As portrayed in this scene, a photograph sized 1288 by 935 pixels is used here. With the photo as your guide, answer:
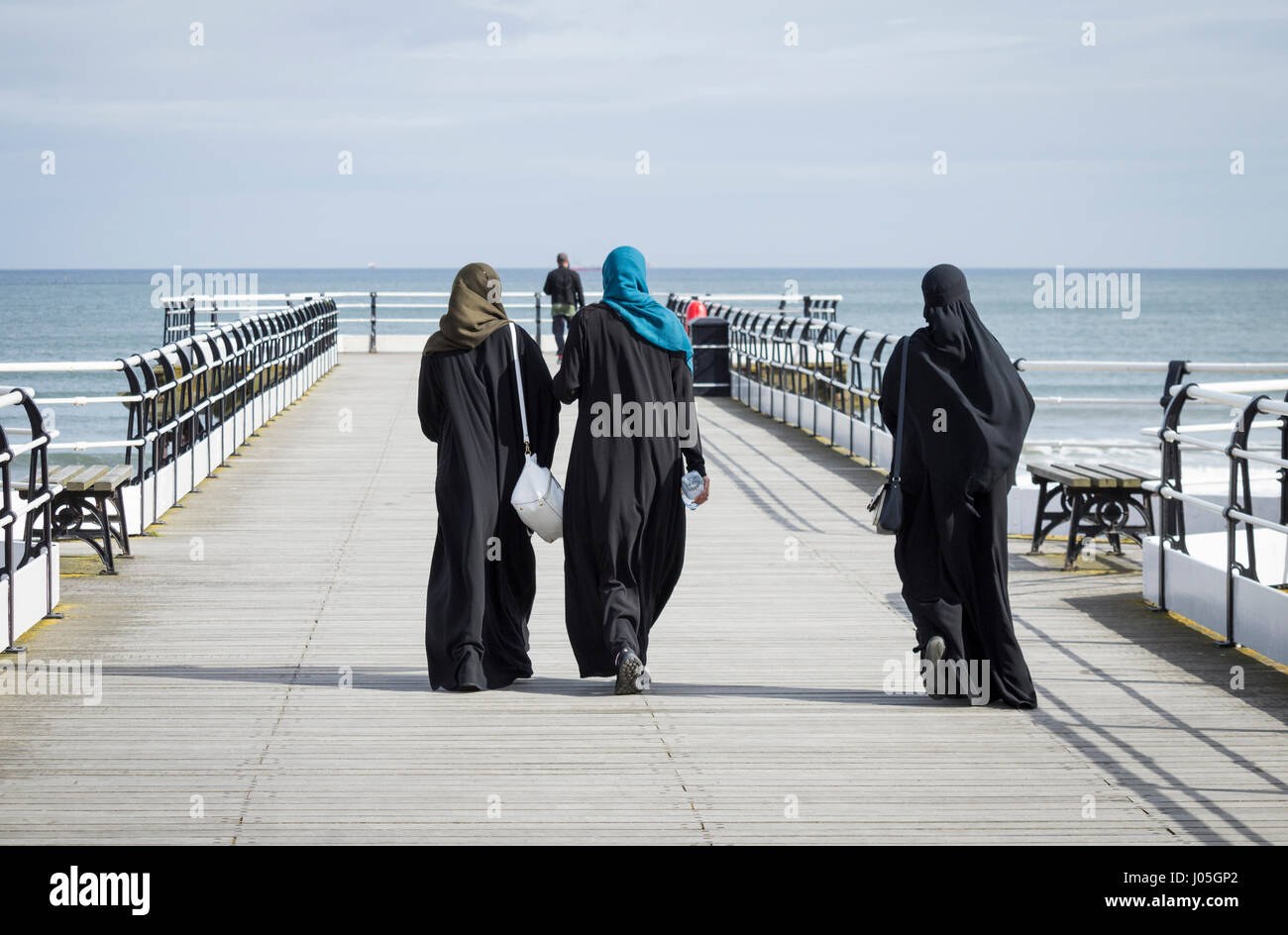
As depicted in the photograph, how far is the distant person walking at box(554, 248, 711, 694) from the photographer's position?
5.96m

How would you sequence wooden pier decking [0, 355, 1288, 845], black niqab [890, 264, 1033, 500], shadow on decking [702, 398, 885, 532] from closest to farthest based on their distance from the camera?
wooden pier decking [0, 355, 1288, 845] < black niqab [890, 264, 1033, 500] < shadow on decking [702, 398, 885, 532]

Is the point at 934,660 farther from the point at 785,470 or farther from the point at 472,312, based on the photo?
the point at 785,470

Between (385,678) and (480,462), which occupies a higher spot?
(480,462)

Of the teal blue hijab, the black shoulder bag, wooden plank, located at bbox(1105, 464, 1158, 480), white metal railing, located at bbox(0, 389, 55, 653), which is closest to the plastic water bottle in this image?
the teal blue hijab

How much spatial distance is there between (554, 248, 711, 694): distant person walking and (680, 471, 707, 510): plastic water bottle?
26mm

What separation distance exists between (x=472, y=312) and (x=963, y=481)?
1.88 meters

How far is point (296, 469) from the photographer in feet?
43.1

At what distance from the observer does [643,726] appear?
554 centimetres

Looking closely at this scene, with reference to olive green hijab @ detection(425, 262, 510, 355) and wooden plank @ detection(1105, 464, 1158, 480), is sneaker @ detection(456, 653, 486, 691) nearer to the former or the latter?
olive green hijab @ detection(425, 262, 510, 355)

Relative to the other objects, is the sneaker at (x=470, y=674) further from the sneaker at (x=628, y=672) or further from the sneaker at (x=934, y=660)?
the sneaker at (x=934, y=660)
